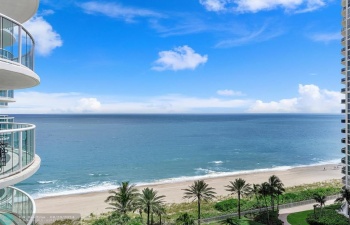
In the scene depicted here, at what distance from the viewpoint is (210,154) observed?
104125 millimetres

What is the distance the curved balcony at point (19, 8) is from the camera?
43.0 ft

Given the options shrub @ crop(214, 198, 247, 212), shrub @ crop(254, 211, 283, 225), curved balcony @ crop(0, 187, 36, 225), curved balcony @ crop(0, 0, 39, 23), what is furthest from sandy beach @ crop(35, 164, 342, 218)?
curved balcony @ crop(0, 0, 39, 23)

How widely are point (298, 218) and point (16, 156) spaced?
128 ft

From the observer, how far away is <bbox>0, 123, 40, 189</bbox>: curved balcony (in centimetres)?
871

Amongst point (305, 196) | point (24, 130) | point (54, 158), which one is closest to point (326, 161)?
point (305, 196)

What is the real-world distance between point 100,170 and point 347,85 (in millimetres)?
63439

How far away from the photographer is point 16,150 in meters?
10.6

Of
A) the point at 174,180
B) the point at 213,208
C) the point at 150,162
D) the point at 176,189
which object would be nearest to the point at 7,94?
the point at 213,208

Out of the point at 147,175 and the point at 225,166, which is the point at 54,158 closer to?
the point at 147,175

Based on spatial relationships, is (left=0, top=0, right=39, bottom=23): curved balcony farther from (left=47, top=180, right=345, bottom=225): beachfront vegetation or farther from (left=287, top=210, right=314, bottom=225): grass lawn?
(left=287, top=210, right=314, bottom=225): grass lawn

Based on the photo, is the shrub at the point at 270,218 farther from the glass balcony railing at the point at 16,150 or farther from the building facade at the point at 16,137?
the glass balcony railing at the point at 16,150

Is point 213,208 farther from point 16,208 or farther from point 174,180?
point 16,208

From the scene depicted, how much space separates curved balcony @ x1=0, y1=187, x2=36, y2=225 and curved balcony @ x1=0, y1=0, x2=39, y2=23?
337 inches

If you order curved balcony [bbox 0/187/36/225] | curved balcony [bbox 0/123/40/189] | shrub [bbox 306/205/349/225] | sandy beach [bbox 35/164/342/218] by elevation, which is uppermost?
curved balcony [bbox 0/123/40/189]
